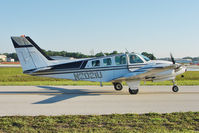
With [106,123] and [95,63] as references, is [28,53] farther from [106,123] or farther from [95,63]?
[106,123]

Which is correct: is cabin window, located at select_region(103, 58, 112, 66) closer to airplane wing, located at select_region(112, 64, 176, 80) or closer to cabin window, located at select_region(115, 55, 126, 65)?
cabin window, located at select_region(115, 55, 126, 65)

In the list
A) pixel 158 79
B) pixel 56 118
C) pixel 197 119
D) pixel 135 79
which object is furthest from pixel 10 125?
pixel 158 79

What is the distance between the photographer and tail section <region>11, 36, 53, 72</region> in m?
13.9

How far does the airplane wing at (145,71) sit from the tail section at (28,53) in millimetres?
5406

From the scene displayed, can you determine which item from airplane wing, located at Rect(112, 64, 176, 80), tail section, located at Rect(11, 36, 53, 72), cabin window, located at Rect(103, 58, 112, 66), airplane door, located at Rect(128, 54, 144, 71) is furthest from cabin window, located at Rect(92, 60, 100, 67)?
tail section, located at Rect(11, 36, 53, 72)

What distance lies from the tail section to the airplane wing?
541cm

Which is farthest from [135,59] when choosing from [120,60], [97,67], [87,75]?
[87,75]

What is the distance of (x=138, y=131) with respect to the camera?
6.16 metres

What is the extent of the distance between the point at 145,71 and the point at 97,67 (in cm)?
310

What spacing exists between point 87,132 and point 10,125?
2.51 metres

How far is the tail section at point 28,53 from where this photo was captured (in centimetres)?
1395

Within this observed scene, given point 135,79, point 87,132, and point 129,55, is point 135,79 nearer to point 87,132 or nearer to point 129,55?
point 129,55

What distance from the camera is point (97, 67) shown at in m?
14.3

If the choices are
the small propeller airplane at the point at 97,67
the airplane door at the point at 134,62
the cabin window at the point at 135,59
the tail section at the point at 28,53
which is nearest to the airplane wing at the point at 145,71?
the small propeller airplane at the point at 97,67
